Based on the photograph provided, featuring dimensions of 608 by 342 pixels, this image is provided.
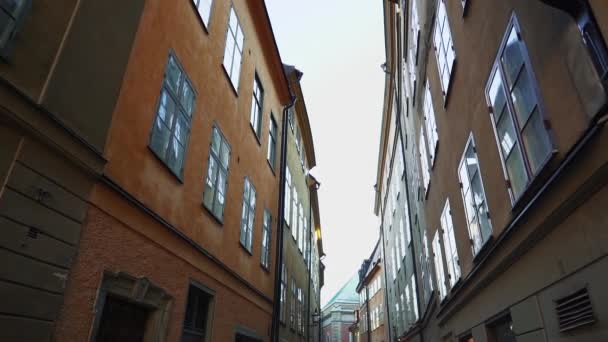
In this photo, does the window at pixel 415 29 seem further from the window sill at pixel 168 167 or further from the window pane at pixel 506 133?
the window sill at pixel 168 167

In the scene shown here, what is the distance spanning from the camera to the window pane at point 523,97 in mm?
4359

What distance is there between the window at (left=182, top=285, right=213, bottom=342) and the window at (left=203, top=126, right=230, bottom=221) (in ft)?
4.70

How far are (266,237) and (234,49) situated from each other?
5308 millimetres

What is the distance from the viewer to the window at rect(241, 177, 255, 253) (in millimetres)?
9735

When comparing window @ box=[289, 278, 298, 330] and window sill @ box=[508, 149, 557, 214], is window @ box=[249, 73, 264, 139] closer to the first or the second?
window @ box=[289, 278, 298, 330]

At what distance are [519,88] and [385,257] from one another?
80.8 ft

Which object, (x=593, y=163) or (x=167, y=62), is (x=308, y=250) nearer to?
(x=167, y=62)

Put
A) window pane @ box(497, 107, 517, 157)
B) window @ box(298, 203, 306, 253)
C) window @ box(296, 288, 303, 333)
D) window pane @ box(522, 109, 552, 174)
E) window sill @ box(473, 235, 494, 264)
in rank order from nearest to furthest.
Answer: window pane @ box(522, 109, 552, 174)
window pane @ box(497, 107, 517, 157)
window sill @ box(473, 235, 494, 264)
window @ box(296, 288, 303, 333)
window @ box(298, 203, 306, 253)

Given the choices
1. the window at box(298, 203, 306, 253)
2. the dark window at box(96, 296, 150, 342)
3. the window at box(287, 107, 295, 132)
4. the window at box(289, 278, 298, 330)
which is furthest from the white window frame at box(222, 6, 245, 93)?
the window at box(298, 203, 306, 253)

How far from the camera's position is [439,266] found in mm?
11266

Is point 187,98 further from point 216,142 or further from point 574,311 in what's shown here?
point 574,311

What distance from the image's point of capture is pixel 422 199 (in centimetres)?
1359

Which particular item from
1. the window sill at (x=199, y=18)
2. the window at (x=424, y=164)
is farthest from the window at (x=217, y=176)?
the window at (x=424, y=164)

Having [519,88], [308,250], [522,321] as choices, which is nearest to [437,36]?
[519,88]
